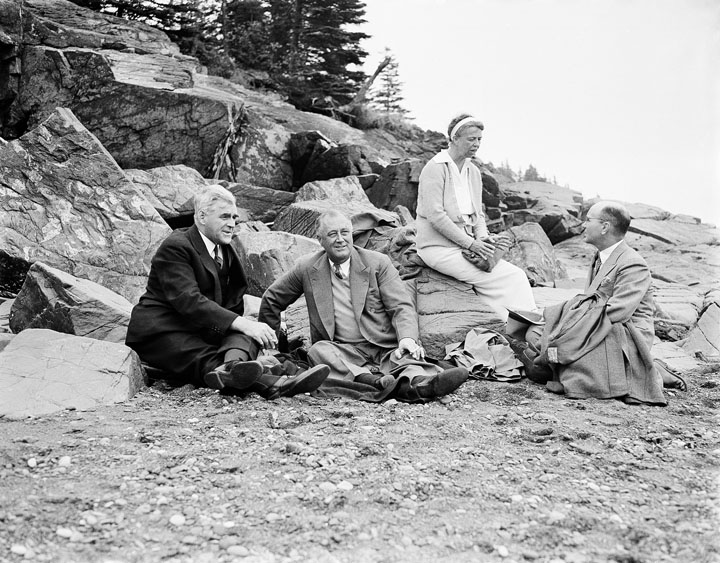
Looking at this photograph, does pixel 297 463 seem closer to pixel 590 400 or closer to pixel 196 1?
pixel 590 400

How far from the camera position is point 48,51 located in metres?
11.8

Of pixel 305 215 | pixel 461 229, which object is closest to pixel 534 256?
pixel 305 215

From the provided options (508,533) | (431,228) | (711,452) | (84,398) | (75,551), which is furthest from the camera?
(431,228)

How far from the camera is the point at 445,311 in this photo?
6.66 m

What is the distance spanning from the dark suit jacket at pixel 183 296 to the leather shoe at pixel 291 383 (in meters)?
0.54

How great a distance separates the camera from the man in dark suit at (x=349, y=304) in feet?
17.8

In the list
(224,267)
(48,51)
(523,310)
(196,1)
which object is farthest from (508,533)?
(196,1)

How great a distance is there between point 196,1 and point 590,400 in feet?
66.5

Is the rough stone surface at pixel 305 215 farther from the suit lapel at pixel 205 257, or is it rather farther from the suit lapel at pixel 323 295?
the suit lapel at pixel 205 257

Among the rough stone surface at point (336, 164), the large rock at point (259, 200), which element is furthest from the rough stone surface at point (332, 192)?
the rough stone surface at point (336, 164)

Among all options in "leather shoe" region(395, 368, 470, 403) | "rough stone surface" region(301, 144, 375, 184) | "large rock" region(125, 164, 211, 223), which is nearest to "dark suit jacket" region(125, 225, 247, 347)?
"leather shoe" region(395, 368, 470, 403)

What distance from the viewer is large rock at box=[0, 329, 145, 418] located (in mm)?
4422

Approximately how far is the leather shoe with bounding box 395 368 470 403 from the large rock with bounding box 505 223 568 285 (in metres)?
6.35

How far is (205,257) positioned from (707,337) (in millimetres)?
6214
